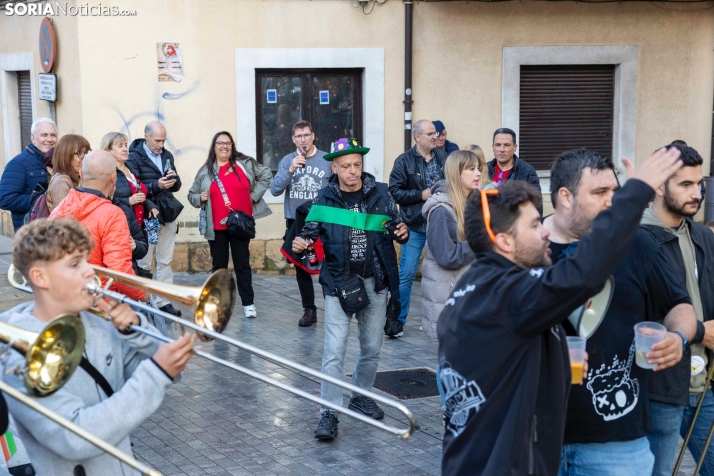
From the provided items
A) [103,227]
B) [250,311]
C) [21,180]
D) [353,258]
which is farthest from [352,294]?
[21,180]

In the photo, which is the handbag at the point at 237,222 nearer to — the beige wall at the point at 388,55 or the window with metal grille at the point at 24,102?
the beige wall at the point at 388,55

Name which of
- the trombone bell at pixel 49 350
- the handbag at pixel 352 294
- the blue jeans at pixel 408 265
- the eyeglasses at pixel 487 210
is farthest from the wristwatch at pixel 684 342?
the blue jeans at pixel 408 265

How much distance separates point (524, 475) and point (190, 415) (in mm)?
3818

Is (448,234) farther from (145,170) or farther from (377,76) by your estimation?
(377,76)

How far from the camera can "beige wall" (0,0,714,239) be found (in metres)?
10.6

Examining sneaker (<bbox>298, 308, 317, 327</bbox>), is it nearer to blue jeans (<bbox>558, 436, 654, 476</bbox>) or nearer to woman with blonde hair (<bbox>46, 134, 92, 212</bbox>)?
woman with blonde hair (<bbox>46, 134, 92, 212</bbox>)

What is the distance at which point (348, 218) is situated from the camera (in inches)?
232

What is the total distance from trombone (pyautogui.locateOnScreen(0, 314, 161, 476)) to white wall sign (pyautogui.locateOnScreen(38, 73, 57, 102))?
930cm

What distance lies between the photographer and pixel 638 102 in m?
11.9

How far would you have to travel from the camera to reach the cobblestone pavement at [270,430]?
527 centimetres

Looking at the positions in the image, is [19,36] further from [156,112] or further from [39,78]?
[156,112]

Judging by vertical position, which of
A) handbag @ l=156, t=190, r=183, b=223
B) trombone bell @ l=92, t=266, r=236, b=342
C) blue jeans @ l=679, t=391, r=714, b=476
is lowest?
blue jeans @ l=679, t=391, r=714, b=476

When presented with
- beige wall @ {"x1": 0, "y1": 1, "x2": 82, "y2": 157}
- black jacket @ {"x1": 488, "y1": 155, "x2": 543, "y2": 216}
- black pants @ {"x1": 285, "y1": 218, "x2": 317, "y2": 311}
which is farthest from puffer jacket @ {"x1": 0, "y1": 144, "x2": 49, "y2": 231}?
black jacket @ {"x1": 488, "y1": 155, "x2": 543, "y2": 216}

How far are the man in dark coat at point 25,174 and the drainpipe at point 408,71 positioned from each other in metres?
4.66
